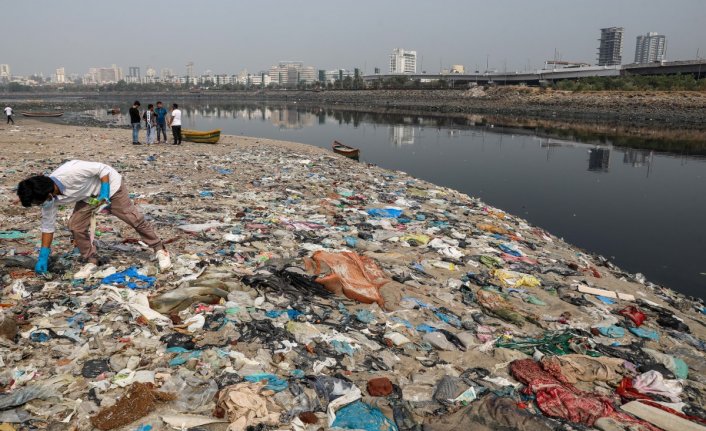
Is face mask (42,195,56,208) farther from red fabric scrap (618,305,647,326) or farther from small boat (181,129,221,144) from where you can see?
small boat (181,129,221,144)

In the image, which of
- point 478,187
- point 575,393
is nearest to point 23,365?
point 575,393

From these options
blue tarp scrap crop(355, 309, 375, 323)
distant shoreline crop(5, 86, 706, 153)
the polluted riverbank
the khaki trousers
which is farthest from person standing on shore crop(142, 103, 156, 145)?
distant shoreline crop(5, 86, 706, 153)

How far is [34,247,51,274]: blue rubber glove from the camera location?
4371 millimetres

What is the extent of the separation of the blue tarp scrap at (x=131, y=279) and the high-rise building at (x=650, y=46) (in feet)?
714

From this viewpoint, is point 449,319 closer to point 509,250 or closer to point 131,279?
point 509,250

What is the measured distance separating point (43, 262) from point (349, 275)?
3.05 metres

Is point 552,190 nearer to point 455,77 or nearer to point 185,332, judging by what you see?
point 185,332

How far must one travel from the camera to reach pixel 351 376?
3.47m

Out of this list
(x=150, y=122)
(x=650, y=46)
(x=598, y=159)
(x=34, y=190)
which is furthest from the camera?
(x=650, y=46)

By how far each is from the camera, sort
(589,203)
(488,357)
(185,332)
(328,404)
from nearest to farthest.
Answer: (328,404), (185,332), (488,357), (589,203)

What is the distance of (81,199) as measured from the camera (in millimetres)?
4391

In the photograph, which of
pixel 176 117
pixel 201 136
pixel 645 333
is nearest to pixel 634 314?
pixel 645 333

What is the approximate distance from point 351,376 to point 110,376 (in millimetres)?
1701

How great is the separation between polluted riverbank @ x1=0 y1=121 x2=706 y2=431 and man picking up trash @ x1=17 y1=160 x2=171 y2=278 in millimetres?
254
